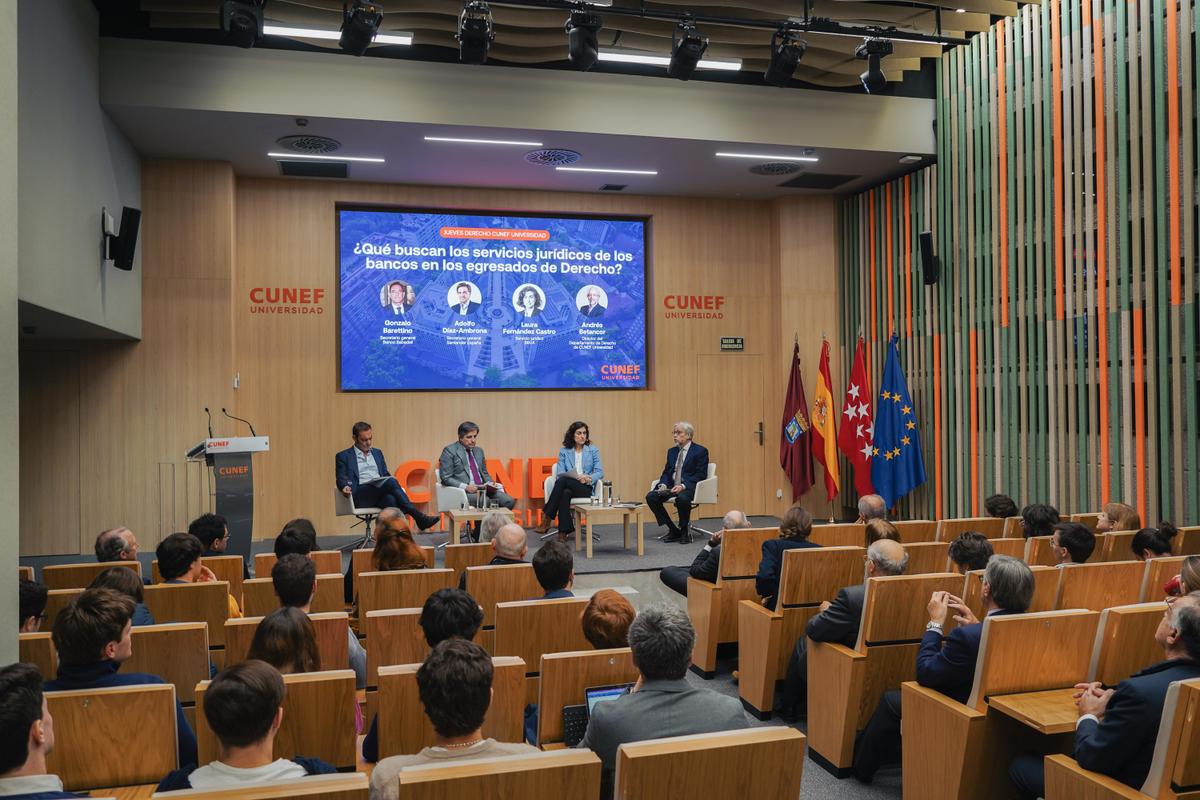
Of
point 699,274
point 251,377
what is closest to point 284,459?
point 251,377

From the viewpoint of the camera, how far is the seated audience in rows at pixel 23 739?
5.76 feet

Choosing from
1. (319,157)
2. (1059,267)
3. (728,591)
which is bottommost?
(728,591)

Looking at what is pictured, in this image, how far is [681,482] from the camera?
908 cm

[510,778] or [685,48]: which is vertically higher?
[685,48]

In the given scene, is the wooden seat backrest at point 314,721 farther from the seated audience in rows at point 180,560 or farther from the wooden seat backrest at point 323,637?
the seated audience in rows at point 180,560

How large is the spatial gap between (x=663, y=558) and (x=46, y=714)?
6046mm

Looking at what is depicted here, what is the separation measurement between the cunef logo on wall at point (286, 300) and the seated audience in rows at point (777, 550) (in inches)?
257

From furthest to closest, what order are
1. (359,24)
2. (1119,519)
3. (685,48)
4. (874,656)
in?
(685,48) < (359,24) < (1119,519) < (874,656)

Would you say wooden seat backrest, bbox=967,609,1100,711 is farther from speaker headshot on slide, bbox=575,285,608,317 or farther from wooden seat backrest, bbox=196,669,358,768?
speaker headshot on slide, bbox=575,285,608,317

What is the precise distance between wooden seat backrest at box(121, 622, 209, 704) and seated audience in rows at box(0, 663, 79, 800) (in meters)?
1.11

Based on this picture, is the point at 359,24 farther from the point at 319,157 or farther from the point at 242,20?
the point at 319,157

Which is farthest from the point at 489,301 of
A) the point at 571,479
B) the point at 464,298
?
the point at 571,479

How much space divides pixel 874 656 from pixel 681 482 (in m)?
5.58

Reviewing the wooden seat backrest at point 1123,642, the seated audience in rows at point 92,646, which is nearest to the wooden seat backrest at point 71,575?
the seated audience in rows at point 92,646
